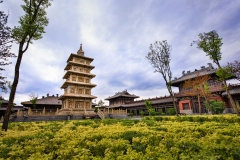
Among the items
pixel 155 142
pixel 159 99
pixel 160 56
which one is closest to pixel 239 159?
pixel 155 142

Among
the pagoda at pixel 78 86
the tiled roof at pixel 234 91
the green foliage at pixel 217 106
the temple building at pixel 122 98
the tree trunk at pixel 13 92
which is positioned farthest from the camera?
the temple building at pixel 122 98

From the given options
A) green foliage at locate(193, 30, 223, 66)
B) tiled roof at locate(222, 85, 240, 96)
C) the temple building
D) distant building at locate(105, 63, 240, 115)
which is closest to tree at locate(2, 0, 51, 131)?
green foliage at locate(193, 30, 223, 66)

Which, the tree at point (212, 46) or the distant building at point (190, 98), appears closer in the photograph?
the tree at point (212, 46)

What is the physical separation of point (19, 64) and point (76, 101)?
59.5 feet

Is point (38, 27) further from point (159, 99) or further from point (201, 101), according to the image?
point (159, 99)

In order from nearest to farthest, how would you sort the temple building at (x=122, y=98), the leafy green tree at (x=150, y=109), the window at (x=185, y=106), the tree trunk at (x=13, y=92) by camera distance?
1. the tree trunk at (x=13, y=92)
2. the window at (x=185, y=106)
3. the leafy green tree at (x=150, y=109)
4. the temple building at (x=122, y=98)

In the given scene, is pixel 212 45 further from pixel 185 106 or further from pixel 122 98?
pixel 122 98

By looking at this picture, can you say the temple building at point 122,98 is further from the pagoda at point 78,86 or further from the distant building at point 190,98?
the pagoda at point 78,86

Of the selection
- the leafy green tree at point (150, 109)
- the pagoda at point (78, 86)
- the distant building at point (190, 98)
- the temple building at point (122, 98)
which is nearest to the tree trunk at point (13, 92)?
the pagoda at point (78, 86)

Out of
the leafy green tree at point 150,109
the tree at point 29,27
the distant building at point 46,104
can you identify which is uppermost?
the tree at point 29,27

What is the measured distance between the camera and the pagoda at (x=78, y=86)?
24562 millimetres

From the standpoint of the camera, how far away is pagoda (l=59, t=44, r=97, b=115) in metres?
24.6

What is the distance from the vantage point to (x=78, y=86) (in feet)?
86.8

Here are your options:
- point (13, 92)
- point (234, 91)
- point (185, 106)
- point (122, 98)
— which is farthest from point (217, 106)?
point (122, 98)
